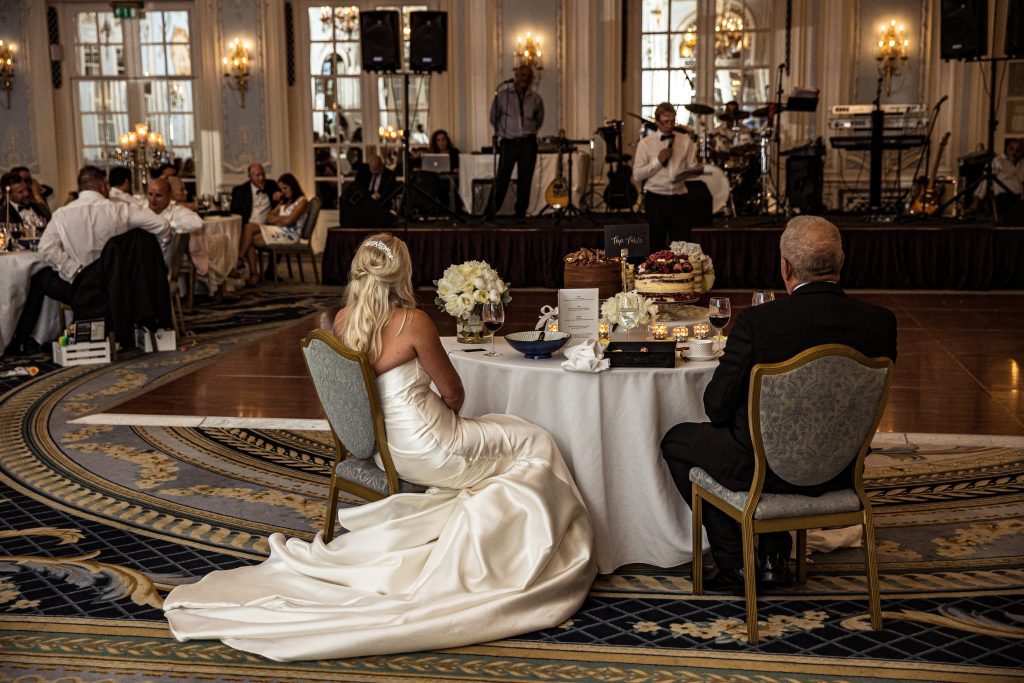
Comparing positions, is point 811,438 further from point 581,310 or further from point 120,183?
point 120,183

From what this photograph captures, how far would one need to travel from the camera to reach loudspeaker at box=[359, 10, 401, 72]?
11.4m

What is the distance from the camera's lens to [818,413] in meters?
2.90

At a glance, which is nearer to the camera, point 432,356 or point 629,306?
point 432,356

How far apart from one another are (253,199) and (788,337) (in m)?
9.85

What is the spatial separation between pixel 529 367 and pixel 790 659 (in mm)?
1207

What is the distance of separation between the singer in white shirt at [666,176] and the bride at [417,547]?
6.01m

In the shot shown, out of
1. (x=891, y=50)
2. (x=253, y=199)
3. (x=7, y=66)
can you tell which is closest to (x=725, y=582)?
(x=253, y=199)

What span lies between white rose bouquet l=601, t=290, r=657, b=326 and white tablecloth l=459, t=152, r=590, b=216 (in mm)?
9748

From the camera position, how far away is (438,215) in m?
13.4

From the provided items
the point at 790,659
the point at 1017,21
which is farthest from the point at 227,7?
the point at 790,659

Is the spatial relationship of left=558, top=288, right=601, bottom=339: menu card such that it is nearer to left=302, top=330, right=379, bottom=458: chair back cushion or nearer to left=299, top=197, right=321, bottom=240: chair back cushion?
left=302, top=330, right=379, bottom=458: chair back cushion

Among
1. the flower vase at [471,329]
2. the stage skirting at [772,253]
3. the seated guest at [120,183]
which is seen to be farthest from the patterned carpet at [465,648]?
the stage skirting at [772,253]

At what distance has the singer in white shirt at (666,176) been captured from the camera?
362 inches

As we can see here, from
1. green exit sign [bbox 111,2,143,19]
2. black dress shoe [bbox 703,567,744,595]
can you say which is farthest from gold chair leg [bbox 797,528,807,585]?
green exit sign [bbox 111,2,143,19]
